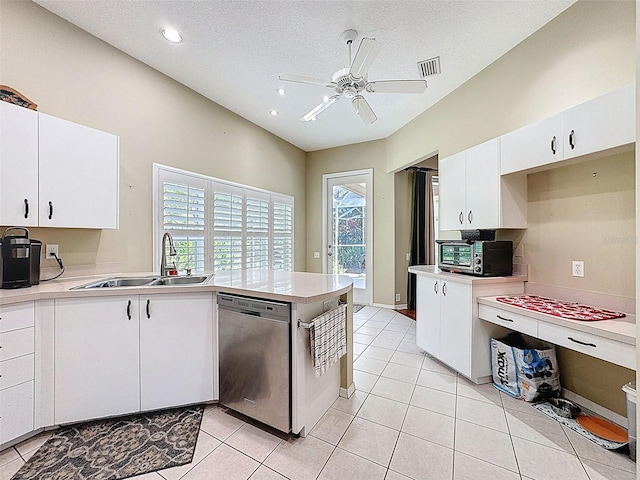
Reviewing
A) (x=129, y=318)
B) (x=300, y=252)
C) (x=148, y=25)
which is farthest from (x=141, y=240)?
(x=300, y=252)

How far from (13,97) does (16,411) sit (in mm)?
1971

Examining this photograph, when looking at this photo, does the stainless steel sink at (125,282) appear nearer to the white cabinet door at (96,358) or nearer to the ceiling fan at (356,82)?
the white cabinet door at (96,358)

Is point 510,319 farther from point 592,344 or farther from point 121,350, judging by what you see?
point 121,350

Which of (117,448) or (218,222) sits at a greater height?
(218,222)

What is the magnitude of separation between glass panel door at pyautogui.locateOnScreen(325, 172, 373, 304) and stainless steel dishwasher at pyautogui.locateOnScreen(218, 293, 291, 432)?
3.34 m

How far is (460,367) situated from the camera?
242cm

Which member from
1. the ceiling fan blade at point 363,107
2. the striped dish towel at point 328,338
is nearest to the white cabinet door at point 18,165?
the striped dish towel at point 328,338

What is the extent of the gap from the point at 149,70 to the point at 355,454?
12.4 feet

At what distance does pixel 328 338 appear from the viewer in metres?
1.82

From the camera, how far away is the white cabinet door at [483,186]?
7.90ft

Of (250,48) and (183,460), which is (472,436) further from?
(250,48)

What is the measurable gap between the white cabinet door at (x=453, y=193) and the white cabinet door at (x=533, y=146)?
49cm

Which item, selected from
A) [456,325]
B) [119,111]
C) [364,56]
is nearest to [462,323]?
[456,325]

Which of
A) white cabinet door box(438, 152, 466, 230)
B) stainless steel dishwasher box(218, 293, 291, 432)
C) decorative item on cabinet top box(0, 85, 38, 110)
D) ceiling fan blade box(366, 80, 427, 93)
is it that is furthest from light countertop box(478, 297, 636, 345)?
decorative item on cabinet top box(0, 85, 38, 110)
